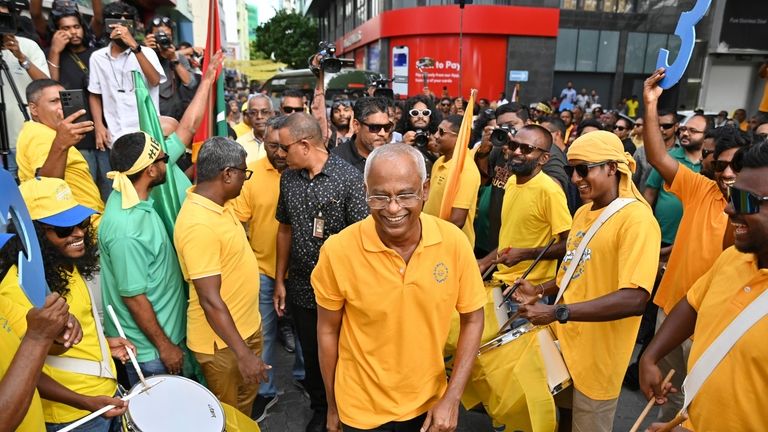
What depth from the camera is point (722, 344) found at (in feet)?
6.09

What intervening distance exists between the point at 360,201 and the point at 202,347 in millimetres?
1340

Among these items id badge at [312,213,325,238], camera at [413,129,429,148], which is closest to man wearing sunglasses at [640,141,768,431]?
id badge at [312,213,325,238]

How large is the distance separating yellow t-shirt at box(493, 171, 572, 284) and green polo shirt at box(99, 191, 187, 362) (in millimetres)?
2324

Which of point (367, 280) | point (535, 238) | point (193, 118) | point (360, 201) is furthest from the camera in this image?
point (193, 118)

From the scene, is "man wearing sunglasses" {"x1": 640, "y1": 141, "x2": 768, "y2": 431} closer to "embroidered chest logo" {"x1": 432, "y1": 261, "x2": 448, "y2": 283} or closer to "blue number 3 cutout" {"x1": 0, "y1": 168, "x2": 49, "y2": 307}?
"embroidered chest logo" {"x1": 432, "y1": 261, "x2": 448, "y2": 283}

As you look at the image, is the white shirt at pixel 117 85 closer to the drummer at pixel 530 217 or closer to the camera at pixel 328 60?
the camera at pixel 328 60

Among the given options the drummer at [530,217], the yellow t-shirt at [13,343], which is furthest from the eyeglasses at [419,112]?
the yellow t-shirt at [13,343]

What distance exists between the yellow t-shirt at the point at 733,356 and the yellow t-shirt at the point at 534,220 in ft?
4.64

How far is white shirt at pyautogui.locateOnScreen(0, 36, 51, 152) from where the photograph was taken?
17.3 ft

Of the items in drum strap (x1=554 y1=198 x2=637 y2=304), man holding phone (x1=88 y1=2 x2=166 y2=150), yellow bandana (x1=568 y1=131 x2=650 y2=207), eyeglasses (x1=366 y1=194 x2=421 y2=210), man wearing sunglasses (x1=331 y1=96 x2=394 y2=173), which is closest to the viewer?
eyeglasses (x1=366 y1=194 x2=421 y2=210)

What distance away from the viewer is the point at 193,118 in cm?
416

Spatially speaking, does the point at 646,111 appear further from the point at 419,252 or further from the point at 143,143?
the point at 143,143

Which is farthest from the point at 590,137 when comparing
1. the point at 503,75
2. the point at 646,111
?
the point at 503,75

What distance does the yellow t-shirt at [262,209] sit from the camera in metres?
4.07
